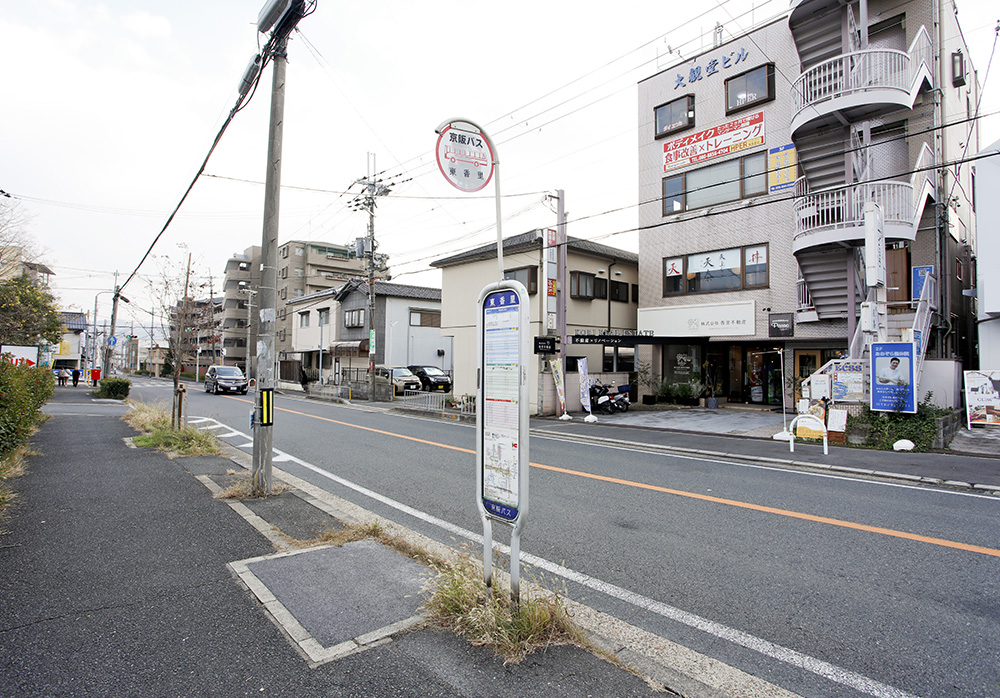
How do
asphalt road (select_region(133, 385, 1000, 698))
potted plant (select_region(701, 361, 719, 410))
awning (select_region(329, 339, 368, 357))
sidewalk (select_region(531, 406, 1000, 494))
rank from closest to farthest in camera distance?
asphalt road (select_region(133, 385, 1000, 698))
sidewalk (select_region(531, 406, 1000, 494))
potted plant (select_region(701, 361, 719, 410))
awning (select_region(329, 339, 368, 357))

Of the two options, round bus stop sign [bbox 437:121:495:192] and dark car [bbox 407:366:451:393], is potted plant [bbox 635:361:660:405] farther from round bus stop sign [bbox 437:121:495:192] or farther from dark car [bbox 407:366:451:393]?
round bus stop sign [bbox 437:121:495:192]

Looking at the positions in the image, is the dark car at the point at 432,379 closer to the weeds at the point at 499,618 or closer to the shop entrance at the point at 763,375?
the shop entrance at the point at 763,375

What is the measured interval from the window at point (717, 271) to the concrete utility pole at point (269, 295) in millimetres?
16717

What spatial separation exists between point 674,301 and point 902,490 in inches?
547

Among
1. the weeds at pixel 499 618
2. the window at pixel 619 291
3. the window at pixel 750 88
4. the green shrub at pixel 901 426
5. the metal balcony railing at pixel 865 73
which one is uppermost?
the window at pixel 750 88

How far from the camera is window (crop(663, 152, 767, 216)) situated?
61.4 feet

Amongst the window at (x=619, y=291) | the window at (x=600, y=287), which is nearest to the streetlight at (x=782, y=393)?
the window at (x=619, y=291)

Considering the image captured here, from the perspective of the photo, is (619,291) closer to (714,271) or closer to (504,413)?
(714,271)

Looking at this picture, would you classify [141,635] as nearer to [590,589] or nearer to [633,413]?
[590,589]

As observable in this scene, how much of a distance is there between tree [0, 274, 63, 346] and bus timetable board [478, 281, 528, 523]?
25579 mm

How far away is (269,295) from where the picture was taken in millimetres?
6902

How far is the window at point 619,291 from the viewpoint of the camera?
2325cm

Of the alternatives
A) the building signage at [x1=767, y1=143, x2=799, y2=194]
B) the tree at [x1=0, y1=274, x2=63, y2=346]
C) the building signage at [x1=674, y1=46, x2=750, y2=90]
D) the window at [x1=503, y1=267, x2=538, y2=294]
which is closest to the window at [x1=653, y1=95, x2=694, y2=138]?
the building signage at [x1=674, y1=46, x2=750, y2=90]

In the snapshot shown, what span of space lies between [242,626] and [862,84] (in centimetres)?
1757
